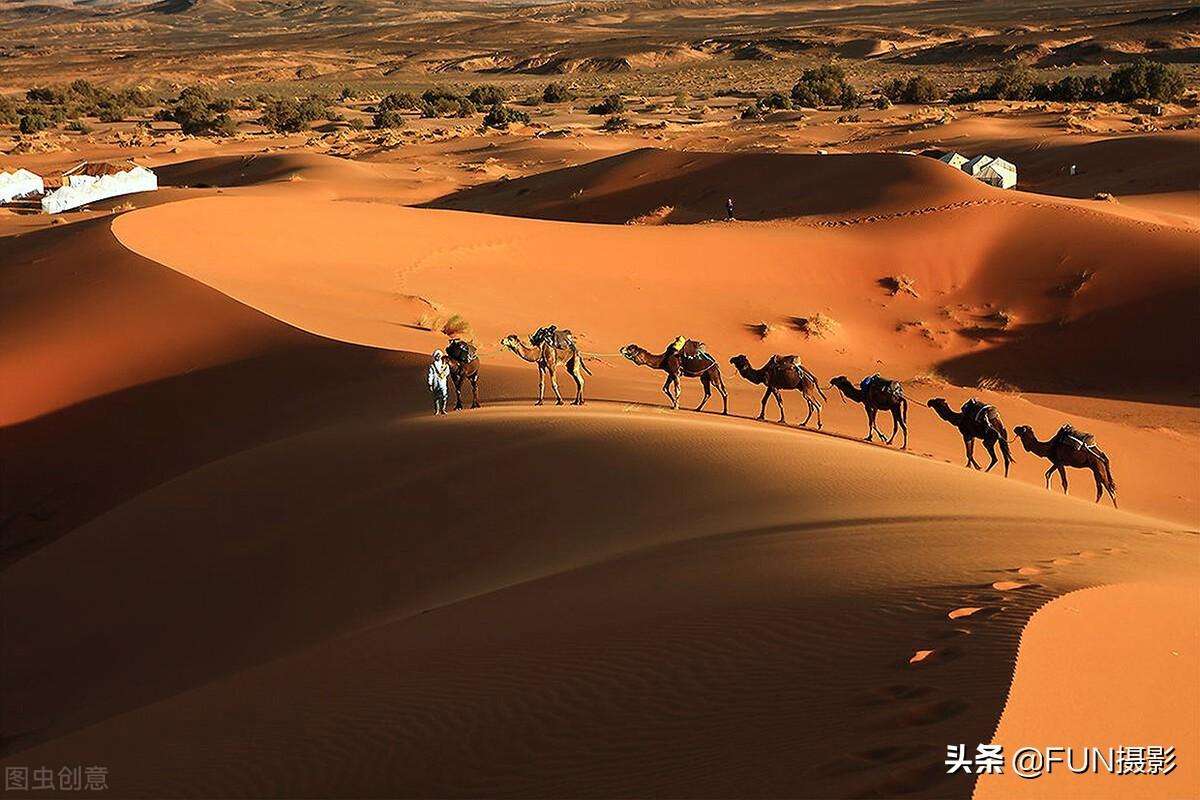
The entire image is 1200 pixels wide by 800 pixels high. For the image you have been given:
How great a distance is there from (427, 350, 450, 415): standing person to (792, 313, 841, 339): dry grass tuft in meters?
11.3

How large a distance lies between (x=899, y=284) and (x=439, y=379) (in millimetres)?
15956

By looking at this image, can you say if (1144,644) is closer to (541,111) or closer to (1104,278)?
(1104,278)

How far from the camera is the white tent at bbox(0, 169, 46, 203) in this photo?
39.1 m

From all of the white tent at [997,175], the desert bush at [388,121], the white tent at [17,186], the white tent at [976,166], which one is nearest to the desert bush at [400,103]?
the desert bush at [388,121]

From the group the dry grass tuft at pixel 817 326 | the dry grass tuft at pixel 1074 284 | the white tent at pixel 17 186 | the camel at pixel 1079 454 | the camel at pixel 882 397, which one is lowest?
the dry grass tuft at pixel 817 326

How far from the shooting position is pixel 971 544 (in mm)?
7363

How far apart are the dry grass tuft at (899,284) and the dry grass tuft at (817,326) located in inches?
118

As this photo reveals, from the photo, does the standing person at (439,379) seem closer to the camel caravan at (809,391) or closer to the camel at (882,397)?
the camel caravan at (809,391)

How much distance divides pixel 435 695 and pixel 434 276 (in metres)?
17.9

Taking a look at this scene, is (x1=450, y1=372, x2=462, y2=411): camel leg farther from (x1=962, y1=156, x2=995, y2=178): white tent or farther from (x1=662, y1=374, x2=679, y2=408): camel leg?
(x1=962, y1=156, x2=995, y2=178): white tent

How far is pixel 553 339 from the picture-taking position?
13180mm

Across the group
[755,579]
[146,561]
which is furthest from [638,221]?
[755,579]

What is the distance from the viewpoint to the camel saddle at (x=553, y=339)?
13.1 m

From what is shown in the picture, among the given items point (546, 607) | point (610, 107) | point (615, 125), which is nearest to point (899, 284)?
point (546, 607)
